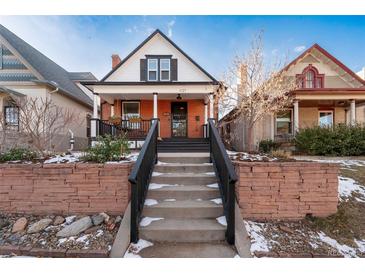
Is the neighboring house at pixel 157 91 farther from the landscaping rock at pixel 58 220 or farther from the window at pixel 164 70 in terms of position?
the landscaping rock at pixel 58 220

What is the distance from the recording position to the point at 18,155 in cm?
427

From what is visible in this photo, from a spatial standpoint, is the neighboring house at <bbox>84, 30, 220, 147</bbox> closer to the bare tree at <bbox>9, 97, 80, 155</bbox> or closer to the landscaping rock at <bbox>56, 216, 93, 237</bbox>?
the bare tree at <bbox>9, 97, 80, 155</bbox>

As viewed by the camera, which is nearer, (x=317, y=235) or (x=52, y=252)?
(x=52, y=252)

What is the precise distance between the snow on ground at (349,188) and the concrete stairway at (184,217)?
2.59 metres

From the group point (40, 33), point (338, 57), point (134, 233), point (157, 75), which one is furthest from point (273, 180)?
point (338, 57)

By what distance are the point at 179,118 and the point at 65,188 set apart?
355 inches

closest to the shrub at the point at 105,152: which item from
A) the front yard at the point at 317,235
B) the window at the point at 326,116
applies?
the front yard at the point at 317,235

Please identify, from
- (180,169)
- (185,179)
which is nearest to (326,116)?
(180,169)

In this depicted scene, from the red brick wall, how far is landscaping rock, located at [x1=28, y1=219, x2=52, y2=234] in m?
0.24

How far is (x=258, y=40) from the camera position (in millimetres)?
8180

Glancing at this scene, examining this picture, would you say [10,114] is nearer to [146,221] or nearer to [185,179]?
[185,179]

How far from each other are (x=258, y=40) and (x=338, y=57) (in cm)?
805

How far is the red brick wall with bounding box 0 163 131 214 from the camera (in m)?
3.64

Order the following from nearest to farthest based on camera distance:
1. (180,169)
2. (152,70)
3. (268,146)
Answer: (180,169) < (268,146) < (152,70)
